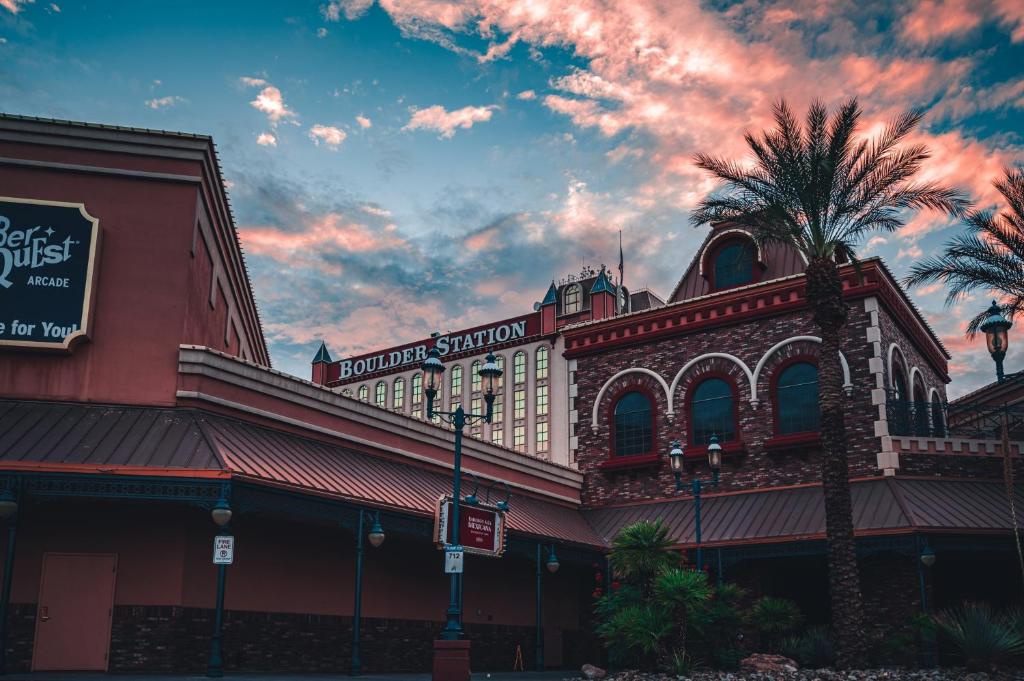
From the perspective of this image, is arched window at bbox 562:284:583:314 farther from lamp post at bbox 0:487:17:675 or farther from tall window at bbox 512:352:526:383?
lamp post at bbox 0:487:17:675

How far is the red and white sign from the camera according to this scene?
54.2ft

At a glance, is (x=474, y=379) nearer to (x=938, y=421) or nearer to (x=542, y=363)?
(x=542, y=363)

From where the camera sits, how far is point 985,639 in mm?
18453

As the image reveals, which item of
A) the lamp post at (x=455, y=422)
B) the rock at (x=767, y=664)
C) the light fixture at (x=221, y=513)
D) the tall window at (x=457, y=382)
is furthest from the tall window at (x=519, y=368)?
the light fixture at (x=221, y=513)

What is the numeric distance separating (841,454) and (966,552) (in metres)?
7.83

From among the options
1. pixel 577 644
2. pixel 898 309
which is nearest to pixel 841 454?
pixel 898 309

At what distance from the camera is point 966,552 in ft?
84.9

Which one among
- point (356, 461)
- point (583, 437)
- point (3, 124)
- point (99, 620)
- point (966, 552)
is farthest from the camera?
point (583, 437)

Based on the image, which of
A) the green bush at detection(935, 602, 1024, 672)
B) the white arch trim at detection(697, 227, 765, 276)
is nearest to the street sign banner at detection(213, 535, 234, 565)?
the green bush at detection(935, 602, 1024, 672)

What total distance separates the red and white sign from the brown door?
22.0 feet

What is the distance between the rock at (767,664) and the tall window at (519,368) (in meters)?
29.0

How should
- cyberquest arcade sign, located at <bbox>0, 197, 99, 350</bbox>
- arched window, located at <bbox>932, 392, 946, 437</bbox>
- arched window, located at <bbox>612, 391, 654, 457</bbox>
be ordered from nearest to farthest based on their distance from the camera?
cyberquest arcade sign, located at <bbox>0, 197, 99, 350</bbox>
arched window, located at <bbox>932, 392, 946, 437</bbox>
arched window, located at <bbox>612, 391, 654, 457</bbox>

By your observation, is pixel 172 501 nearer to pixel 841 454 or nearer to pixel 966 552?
pixel 841 454

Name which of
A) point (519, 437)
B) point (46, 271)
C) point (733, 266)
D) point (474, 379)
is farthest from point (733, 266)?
point (46, 271)
